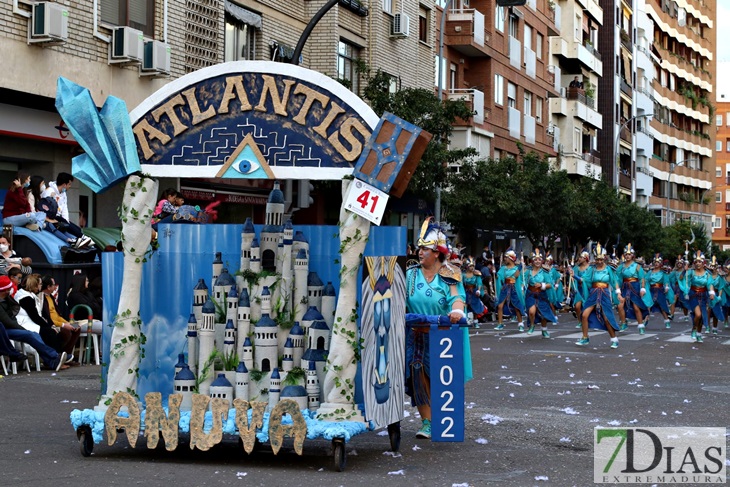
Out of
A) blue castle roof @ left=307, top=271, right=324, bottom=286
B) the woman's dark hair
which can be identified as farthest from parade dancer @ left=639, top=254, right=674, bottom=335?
blue castle roof @ left=307, top=271, right=324, bottom=286

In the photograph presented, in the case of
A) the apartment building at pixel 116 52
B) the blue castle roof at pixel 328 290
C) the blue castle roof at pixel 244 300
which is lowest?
the blue castle roof at pixel 244 300

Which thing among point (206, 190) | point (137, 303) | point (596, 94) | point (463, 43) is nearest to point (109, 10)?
point (206, 190)

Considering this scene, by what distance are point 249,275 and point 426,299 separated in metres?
1.60

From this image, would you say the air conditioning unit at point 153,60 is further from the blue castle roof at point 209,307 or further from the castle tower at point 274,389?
the castle tower at point 274,389

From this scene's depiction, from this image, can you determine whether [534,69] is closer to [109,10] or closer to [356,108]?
[109,10]

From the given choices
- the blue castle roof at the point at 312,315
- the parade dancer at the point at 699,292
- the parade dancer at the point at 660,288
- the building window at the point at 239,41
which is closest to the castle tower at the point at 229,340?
the blue castle roof at the point at 312,315

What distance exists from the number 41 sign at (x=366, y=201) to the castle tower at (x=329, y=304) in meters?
0.77

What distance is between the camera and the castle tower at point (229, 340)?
9.23m

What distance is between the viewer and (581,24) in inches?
2491

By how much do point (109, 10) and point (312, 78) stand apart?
14.7 metres

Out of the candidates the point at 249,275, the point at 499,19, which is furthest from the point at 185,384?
the point at 499,19

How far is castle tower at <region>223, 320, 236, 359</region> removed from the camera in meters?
9.23

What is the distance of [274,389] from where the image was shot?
8969 millimetres

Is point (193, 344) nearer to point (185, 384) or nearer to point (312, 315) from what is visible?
point (185, 384)
